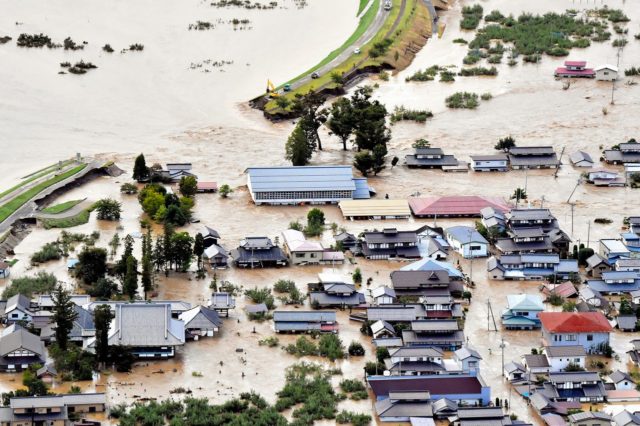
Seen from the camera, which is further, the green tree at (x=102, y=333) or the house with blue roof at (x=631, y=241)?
the house with blue roof at (x=631, y=241)

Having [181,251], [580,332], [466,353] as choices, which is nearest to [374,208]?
[181,251]

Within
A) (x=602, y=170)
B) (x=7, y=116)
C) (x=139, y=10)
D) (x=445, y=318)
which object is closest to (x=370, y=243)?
(x=445, y=318)

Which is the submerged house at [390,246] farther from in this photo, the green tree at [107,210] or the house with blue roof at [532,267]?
the green tree at [107,210]

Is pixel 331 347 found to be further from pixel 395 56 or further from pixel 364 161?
pixel 395 56

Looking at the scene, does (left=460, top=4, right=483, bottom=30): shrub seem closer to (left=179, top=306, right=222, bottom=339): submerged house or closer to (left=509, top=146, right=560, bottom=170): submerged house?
(left=509, top=146, right=560, bottom=170): submerged house

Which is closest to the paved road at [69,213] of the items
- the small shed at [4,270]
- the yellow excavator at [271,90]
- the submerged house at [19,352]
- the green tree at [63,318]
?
the small shed at [4,270]

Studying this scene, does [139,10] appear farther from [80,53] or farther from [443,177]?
[443,177]
